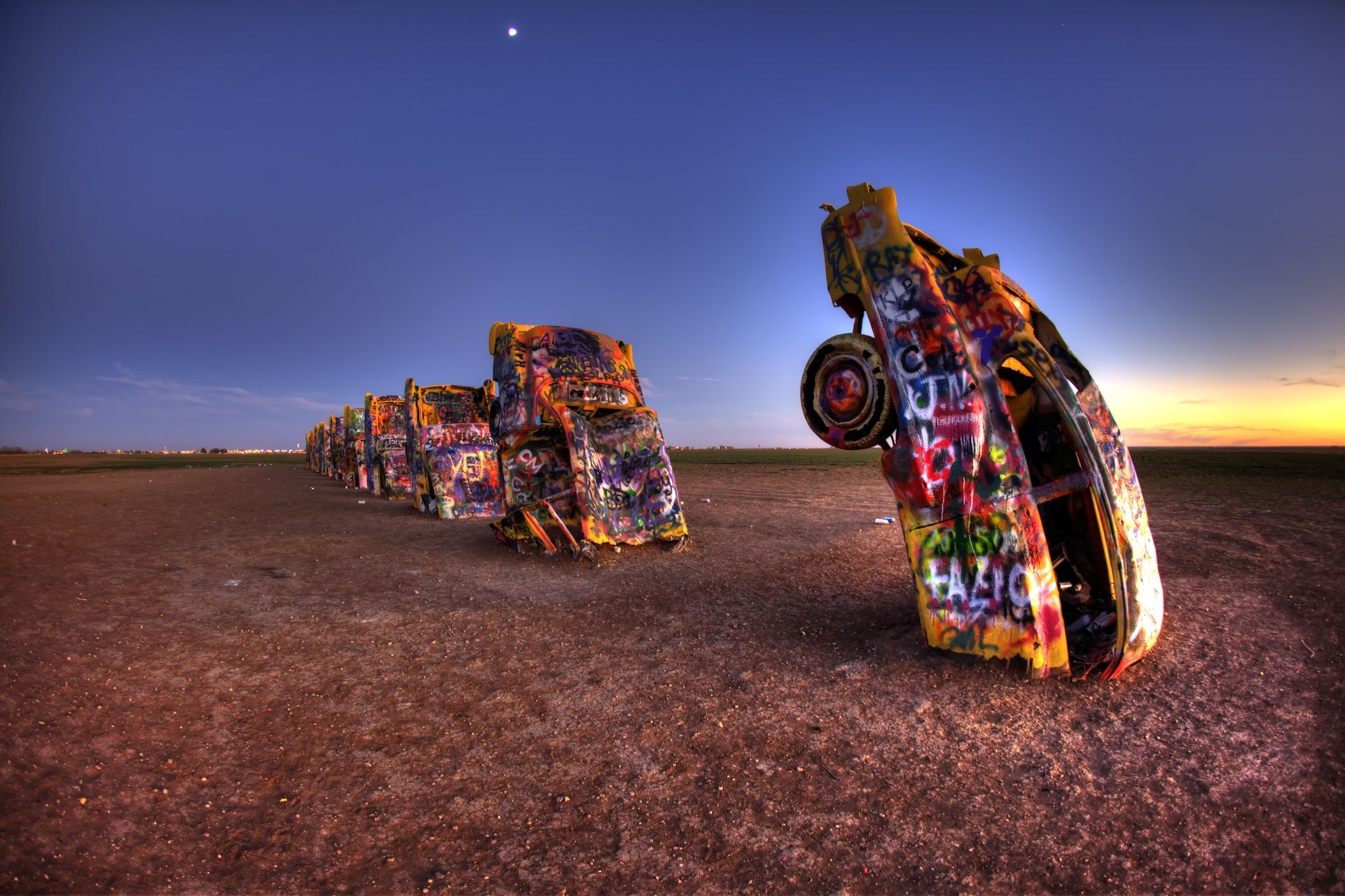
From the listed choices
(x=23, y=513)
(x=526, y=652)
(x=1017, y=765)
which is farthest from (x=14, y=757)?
(x=23, y=513)

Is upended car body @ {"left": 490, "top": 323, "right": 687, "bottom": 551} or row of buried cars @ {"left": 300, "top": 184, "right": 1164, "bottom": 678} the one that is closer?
row of buried cars @ {"left": 300, "top": 184, "right": 1164, "bottom": 678}

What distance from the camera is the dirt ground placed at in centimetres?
264

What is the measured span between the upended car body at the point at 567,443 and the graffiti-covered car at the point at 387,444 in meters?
12.4

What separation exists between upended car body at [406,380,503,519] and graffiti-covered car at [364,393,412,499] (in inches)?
147

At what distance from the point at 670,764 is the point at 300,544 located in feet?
34.7

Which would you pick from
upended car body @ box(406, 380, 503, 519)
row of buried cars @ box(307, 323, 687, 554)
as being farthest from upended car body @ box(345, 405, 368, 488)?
row of buried cars @ box(307, 323, 687, 554)

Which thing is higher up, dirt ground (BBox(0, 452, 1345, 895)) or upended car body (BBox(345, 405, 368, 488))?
upended car body (BBox(345, 405, 368, 488))

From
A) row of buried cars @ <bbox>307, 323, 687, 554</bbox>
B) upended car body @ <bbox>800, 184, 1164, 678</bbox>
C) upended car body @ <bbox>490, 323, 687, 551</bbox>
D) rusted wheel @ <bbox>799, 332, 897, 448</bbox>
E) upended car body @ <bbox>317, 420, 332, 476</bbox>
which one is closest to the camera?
upended car body @ <bbox>800, 184, 1164, 678</bbox>

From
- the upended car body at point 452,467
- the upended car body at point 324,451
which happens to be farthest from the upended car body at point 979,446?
the upended car body at point 324,451

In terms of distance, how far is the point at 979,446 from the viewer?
15.2 feet

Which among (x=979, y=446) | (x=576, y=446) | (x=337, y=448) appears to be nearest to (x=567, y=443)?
(x=576, y=446)

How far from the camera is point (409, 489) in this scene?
21.2 meters

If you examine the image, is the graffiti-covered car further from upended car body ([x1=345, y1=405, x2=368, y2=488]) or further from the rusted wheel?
the rusted wheel

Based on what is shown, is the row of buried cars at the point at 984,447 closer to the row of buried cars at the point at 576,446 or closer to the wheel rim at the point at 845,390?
the wheel rim at the point at 845,390
